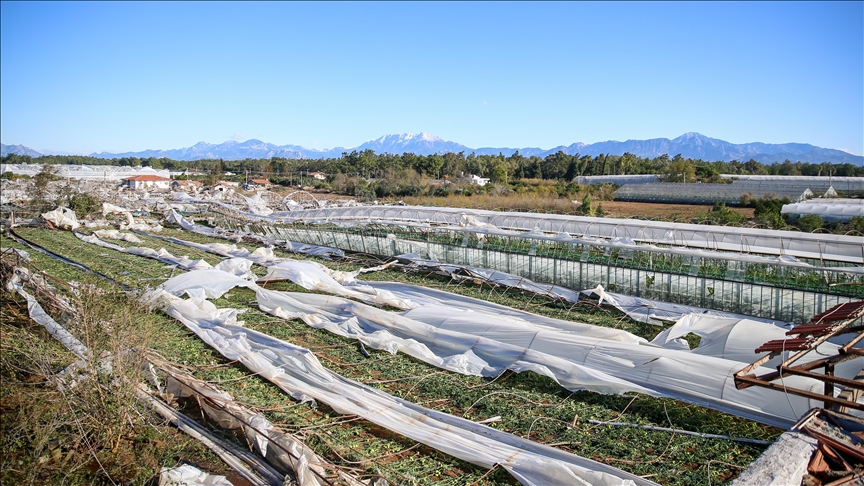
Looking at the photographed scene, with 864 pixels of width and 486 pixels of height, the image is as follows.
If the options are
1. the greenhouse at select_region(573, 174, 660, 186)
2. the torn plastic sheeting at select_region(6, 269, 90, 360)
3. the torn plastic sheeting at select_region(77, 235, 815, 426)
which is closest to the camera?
the torn plastic sheeting at select_region(77, 235, 815, 426)

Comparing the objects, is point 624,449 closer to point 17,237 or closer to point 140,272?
point 140,272

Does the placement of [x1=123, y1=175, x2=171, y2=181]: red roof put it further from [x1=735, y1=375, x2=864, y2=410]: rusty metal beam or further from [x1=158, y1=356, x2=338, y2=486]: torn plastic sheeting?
[x1=735, y1=375, x2=864, y2=410]: rusty metal beam

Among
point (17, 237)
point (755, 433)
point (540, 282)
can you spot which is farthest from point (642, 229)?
point (17, 237)

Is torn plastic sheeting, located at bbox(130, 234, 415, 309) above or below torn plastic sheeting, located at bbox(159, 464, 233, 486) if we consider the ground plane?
above

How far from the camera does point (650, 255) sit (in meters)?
15.4

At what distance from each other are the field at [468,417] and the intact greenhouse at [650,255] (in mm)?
6483

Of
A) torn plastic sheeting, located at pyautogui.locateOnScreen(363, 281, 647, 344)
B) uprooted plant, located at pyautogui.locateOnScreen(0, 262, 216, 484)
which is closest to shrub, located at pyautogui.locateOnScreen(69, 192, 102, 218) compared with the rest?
torn plastic sheeting, located at pyautogui.locateOnScreen(363, 281, 647, 344)

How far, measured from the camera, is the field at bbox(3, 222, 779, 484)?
668 cm

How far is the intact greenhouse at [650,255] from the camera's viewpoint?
13.1 m

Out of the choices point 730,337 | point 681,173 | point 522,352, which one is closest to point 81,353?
point 522,352

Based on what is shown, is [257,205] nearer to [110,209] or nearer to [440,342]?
[110,209]

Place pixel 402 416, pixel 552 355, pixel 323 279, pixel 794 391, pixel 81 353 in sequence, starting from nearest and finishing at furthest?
pixel 794 391 < pixel 402 416 < pixel 81 353 < pixel 552 355 < pixel 323 279

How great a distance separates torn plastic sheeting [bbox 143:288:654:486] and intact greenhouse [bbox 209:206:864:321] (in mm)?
8939

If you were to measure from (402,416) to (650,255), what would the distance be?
10111 mm
